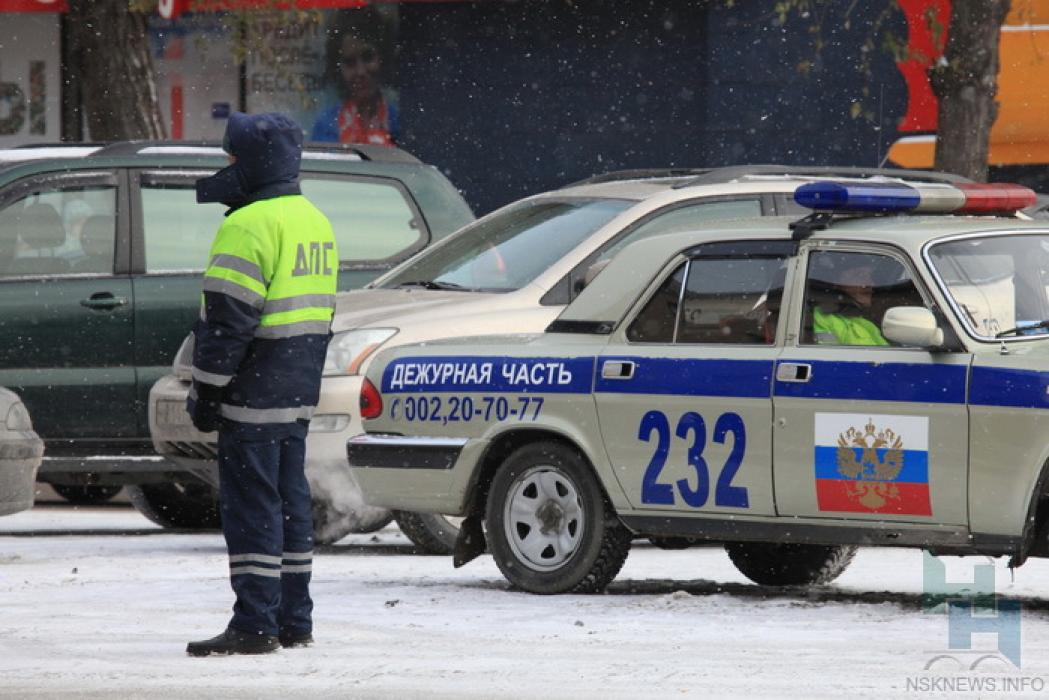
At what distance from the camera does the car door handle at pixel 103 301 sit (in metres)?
12.5

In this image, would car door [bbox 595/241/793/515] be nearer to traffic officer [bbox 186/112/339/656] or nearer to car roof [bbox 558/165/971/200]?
traffic officer [bbox 186/112/339/656]

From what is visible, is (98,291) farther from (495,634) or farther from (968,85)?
(968,85)

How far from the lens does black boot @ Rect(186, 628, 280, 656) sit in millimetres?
7902

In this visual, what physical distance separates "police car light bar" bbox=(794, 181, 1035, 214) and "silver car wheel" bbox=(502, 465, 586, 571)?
59.4 inches

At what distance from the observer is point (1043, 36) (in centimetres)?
2034

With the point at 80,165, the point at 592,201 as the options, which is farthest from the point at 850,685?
the point at 80,165

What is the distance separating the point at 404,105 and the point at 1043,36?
5825mm

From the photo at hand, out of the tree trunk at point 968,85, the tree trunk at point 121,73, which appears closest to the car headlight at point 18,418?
the tree trunk at point 121,73

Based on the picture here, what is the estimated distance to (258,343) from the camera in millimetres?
7824

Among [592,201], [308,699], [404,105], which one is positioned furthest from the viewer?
[404,105]

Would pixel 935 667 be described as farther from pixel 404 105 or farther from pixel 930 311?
pixel 404 105

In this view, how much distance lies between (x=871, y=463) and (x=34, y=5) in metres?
14.5

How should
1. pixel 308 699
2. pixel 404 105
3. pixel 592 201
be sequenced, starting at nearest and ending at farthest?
pixel 308 699, pixel 592 201, pixel 404 105

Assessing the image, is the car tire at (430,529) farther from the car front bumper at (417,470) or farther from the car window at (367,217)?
the car window at (367,217)
